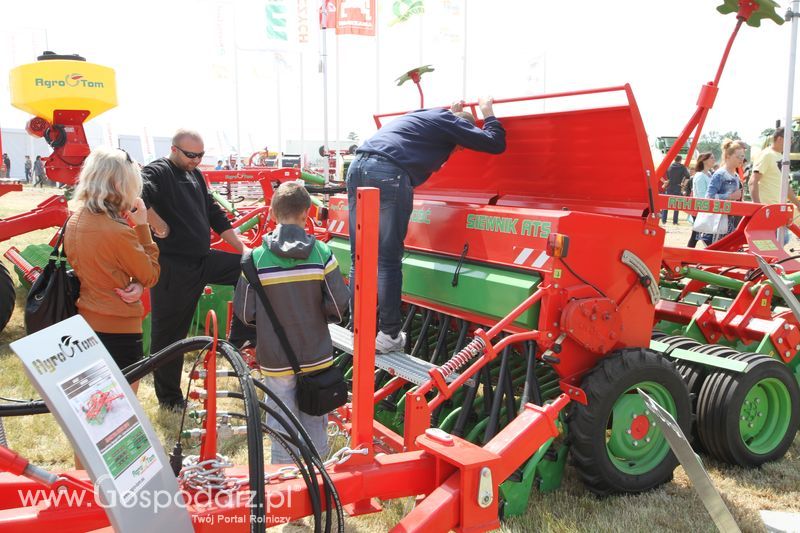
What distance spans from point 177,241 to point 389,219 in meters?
1.46

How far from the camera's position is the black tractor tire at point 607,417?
3.07 metres

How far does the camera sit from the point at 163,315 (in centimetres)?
416

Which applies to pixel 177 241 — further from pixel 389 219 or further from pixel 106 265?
pixel 389 219

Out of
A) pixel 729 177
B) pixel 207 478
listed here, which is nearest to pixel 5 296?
pixel 207 478

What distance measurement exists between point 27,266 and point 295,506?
6.04 meters

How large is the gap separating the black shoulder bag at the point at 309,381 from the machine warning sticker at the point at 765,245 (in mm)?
3334

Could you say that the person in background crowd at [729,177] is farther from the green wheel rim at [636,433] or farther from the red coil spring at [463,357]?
the red coil spring at [463,357]

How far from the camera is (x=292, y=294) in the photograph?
272cm

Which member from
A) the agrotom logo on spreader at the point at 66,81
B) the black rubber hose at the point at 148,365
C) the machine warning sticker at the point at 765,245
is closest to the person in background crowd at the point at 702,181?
the machine warning sticker at the point at 765,245

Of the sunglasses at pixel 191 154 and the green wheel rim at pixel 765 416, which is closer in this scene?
the green wheel rim at pixel 765 416

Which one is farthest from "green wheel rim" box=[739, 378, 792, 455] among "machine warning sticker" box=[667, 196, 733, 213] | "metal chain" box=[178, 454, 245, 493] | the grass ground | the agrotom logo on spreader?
the agrotom logo on spreader

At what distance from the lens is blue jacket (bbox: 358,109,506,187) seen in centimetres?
356

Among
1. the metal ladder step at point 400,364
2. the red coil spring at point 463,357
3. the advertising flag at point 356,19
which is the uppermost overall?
the advertising flag at point 356,19

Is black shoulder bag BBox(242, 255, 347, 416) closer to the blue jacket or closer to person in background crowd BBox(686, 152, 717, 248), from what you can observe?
the blue jacket
